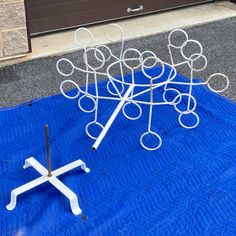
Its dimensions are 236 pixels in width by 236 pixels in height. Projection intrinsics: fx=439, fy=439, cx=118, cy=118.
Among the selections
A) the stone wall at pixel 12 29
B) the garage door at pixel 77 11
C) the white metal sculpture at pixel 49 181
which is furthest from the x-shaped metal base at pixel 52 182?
the garage door at pixel 77 11

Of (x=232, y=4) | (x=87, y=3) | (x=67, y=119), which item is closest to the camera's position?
(x=67, y=119)

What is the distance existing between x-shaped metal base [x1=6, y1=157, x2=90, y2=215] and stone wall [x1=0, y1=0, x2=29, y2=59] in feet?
4.69

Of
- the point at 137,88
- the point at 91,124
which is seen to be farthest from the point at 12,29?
the point at 91,124

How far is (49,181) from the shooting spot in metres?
2.13

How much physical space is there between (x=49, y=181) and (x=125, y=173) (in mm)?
404

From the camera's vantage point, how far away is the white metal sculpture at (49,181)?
6.62ft

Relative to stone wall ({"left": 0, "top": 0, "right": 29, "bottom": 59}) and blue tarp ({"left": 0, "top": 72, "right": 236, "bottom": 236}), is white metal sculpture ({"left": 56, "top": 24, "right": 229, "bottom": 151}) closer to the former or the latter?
blue tarp ({"left": 0, "top": 72, "right": 236, "bottom": 236})

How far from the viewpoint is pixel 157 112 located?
2.79m

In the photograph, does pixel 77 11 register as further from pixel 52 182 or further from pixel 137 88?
pixel 52 182

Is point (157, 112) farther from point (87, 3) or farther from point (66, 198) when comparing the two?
point (87, 3)

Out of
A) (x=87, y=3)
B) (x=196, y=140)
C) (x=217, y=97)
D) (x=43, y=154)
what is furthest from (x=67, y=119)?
(x=87, y=3)

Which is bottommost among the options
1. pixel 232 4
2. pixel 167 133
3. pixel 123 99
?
pixel 232 4

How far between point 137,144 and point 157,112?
0.37 meters

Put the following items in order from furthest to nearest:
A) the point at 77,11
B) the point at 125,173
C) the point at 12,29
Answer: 1. the point at 77,11
2. the point at 12,29
3. the point at 125,173
